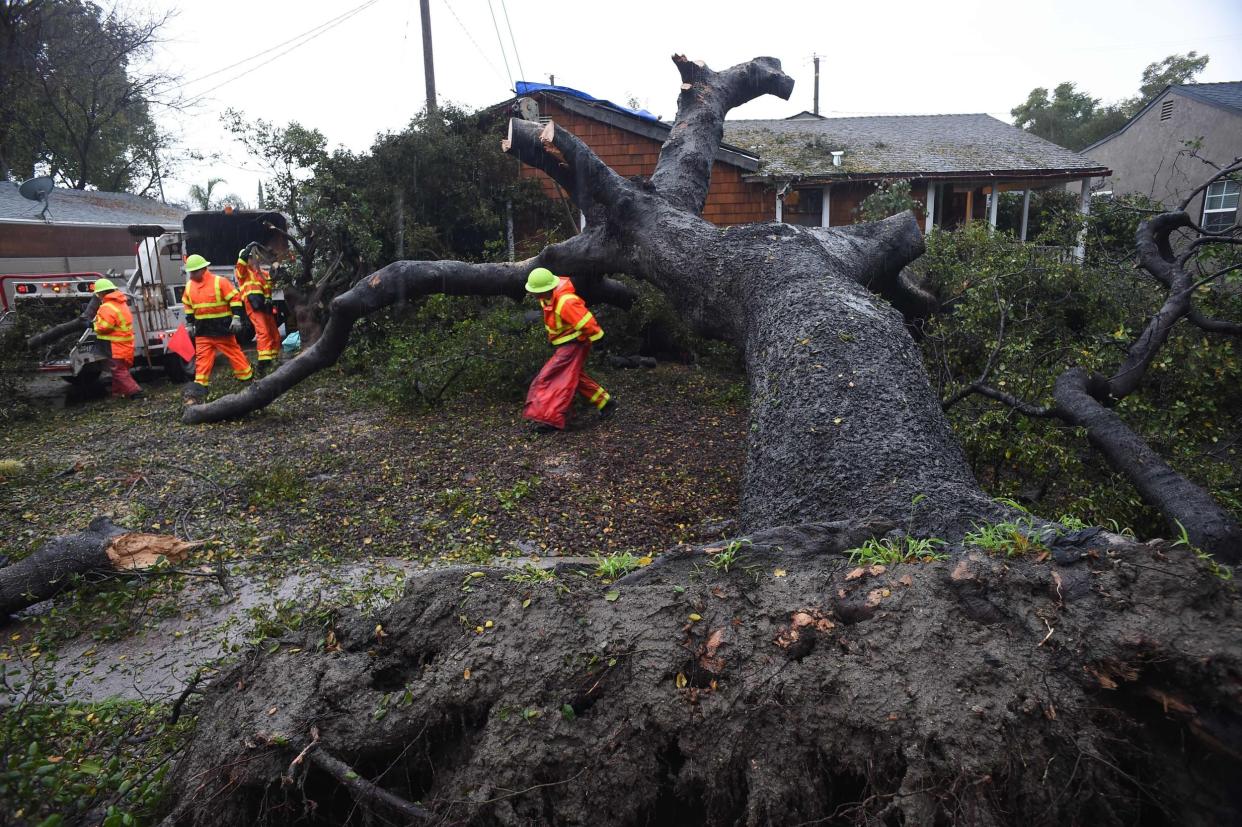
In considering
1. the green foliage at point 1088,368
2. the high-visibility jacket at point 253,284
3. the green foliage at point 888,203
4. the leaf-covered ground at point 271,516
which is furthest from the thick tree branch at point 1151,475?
the high-visibility jacket at point 253,284

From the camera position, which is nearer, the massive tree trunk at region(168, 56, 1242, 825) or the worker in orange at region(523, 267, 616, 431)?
the massive tree trunk at region(168, 56, 1242, 825)

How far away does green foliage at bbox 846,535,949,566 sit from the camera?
237cm

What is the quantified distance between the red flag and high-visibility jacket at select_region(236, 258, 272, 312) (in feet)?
3.34

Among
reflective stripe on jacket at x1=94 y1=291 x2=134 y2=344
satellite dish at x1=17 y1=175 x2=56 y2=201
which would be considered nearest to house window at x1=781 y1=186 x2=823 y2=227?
reflective stripe on jacket at x1=94 y1=291 x2=134 y2=344

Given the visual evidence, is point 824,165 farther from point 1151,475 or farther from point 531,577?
point 531,577

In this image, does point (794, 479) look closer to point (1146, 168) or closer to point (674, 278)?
point (674, 278)

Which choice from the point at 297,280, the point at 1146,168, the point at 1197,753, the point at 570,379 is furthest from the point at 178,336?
the point at 1146,168

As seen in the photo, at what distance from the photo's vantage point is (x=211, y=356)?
8930 mm

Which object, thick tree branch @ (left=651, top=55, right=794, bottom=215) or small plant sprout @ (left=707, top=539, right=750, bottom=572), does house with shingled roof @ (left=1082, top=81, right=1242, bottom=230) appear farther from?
small plant sprout @ (left=707, top=539, right=750, bottom=572)

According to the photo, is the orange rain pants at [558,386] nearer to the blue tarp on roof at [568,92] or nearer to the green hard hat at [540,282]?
the green hard hat at [540,282]

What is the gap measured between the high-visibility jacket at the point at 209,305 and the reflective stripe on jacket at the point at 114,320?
3.29 ft

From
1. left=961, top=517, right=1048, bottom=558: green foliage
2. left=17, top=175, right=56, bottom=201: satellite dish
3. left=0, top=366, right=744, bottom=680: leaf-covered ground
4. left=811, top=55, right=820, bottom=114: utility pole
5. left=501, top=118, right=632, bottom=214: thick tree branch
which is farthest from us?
left=811, top=55, right=820, bottom=114: utility pole

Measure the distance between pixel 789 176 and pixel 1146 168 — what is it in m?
12.3

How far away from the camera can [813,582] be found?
227cm
